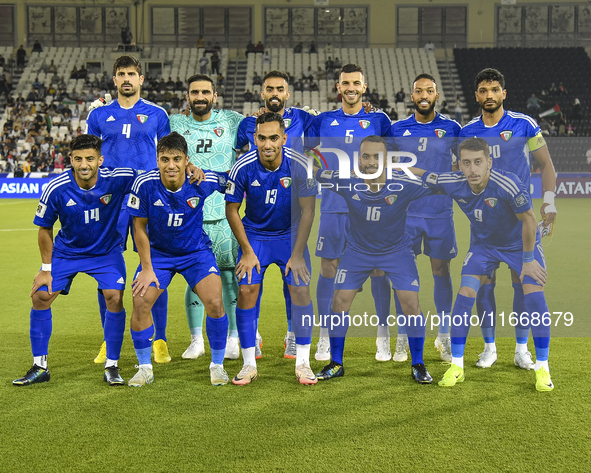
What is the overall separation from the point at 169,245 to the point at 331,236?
1184mm

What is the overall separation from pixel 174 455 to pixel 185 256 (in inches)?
60.2

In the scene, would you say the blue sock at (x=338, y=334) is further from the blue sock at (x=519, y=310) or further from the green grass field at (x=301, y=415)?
the blue sock at (x=519, y=310)

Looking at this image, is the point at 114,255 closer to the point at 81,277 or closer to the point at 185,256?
the point at 185,256

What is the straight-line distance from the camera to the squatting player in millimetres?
4320

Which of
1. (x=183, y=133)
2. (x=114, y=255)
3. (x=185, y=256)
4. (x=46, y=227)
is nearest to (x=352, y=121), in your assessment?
(x=183, y=133)

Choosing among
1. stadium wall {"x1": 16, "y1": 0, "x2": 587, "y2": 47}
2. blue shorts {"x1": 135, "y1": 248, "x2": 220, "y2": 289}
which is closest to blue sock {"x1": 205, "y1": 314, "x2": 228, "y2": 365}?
blue shorts {"x1": 135, "y1": 248, "x2": 220, "y2": 289}

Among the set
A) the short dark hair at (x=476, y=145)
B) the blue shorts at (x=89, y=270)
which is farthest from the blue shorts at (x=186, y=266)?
the short dark hair at (x=476, y=145)

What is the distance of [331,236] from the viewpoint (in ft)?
15.4

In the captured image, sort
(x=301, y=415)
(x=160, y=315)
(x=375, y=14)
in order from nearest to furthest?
1. (x=301, y=415)
2. (x=160, y=315)
3. (x=375, y=14)

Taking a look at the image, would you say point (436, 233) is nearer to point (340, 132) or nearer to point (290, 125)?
point (340, 132)

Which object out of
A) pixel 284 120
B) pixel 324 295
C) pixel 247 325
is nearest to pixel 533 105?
pixel 284 120

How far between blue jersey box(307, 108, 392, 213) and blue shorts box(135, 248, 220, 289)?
0.97 metres

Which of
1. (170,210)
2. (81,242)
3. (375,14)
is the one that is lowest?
(81,242)

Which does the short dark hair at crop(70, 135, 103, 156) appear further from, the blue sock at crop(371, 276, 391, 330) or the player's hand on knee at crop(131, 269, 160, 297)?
the blue sock at crop(371, 276, 391, 330)
